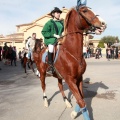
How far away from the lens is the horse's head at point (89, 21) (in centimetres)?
542

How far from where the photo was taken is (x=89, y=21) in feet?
18.2

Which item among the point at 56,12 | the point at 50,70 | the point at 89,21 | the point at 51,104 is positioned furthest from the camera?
the point at 51,104

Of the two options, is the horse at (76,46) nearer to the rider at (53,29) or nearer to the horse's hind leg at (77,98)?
the horse's hind leg at (77,98)

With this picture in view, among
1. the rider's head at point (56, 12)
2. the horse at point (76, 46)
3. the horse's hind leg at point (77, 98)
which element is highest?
the rider's head at point (56, 12)

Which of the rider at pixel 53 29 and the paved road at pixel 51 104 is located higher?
the rider at pixel 53 29

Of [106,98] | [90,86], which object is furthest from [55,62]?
[90,86]

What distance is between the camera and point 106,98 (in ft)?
27.4

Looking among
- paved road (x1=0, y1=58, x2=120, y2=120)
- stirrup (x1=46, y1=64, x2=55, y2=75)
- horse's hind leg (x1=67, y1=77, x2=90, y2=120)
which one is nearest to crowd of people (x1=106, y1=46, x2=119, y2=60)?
paved road (x1=0, y1=58, x2=120, y2=120)

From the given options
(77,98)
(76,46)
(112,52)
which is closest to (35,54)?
(76,46)

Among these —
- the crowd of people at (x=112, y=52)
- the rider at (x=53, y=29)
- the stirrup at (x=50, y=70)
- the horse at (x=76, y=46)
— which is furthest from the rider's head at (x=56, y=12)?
the crowd of people at (x=112, y=52)

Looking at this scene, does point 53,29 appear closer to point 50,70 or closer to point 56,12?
point 56,12

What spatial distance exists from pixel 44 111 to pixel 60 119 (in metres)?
0.84

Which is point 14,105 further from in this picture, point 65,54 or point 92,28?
point 92,28

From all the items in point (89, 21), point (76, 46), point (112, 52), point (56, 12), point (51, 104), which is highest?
point (56, 12)
